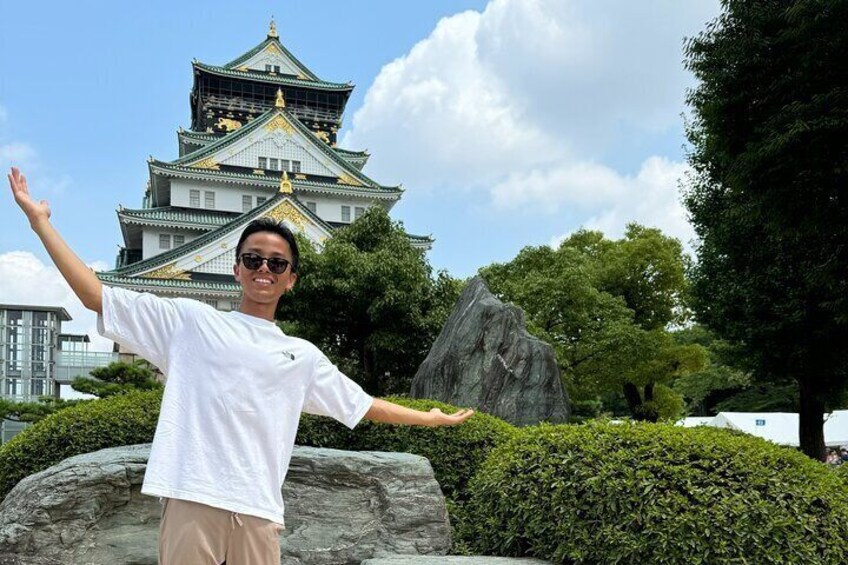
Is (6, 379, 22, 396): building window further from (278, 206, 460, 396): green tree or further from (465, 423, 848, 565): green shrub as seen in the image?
(465, 423, 848, 565): green shrub

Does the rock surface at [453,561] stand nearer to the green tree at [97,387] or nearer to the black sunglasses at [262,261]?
the black sunglasses at [262,261]

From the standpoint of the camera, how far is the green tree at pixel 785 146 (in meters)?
8.84

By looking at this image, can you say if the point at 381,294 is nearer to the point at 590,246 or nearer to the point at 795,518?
the point at 795,518

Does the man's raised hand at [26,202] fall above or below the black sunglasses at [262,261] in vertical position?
above

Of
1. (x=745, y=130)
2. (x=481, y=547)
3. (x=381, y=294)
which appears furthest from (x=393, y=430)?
(x=381, y=294)

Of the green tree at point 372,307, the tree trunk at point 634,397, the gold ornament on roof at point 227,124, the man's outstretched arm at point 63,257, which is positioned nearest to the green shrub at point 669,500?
the man's outstretched arm at point 63,257

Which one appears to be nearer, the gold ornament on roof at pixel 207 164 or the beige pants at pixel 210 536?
the beige pants at pixel 210 536

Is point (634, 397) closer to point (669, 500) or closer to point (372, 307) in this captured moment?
point (372, 307)

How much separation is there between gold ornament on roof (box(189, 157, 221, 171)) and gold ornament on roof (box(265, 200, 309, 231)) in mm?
5590

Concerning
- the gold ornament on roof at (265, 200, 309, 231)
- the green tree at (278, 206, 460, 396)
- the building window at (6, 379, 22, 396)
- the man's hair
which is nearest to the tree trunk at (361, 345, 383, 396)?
the green tree at (278, 206, 460, 396)

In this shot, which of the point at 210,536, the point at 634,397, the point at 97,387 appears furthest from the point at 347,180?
the point at 210,536

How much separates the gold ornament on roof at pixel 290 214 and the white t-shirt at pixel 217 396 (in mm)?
27451

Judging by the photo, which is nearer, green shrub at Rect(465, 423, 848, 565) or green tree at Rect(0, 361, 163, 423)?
green shrub at Rect(465, 423, 848, 565)

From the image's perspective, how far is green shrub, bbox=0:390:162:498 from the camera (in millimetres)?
6539
